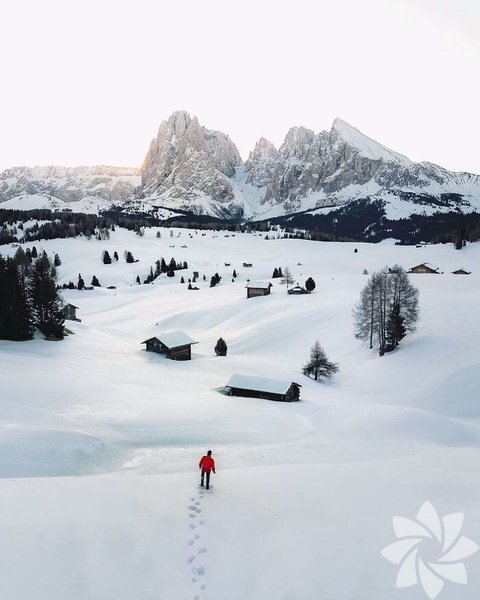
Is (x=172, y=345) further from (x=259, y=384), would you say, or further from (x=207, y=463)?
(x=207, y=463)

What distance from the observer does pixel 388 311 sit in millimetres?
56281

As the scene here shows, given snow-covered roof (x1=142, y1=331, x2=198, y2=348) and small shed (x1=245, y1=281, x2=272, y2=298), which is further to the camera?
small shed (x1=245, y1=281, x2=272, y2=298)

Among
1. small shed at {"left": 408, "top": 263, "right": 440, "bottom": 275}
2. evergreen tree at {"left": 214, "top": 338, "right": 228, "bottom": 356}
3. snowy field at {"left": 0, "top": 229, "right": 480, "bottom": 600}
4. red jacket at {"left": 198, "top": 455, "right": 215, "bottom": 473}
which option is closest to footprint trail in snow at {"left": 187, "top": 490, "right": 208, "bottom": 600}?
snowy field at {"left": 0, "top": 229, "right": 480, "bottom": 600}

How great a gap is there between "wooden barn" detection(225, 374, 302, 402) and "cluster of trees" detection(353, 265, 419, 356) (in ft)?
63.0

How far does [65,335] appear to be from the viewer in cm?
5450

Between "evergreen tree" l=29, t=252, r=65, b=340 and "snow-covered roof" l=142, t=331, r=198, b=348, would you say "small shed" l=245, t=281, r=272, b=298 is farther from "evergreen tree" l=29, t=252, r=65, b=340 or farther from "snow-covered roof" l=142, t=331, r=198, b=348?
"evergreen tree" l=29, t=252, r=65, b=340

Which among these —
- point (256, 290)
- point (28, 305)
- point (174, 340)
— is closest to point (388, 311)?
point (174, 340)

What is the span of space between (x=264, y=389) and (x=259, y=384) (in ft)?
3.27

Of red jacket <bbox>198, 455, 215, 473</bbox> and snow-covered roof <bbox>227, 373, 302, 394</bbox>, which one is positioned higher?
red jacket <bbox>198, 455, 215, 473</bbox>

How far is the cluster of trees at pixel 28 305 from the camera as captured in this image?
46.8m

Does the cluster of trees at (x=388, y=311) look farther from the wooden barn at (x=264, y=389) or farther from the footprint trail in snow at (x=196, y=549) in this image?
the footprint trail in snow at (x=196, y=549)

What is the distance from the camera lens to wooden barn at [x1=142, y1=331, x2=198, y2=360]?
54.6 meters

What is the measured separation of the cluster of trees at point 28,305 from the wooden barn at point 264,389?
2488 centimetres

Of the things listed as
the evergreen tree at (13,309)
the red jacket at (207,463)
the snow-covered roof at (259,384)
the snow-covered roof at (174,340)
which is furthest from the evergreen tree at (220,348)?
the red jacket at (207,463)
